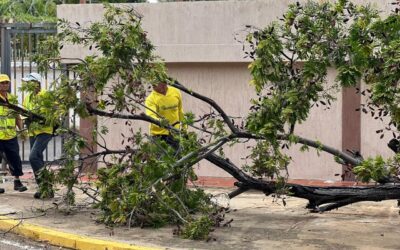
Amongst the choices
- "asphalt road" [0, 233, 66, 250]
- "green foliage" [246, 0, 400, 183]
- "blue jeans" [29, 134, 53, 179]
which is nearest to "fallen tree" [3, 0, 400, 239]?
"green foliage" [246, 0, 400, 183]

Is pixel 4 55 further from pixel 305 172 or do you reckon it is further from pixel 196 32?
pixel 305 172

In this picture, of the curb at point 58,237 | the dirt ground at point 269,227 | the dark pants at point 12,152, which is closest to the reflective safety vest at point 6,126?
the dark pants at point 12,152

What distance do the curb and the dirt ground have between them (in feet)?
0.55

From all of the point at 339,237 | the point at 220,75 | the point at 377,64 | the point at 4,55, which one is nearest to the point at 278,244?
the point at 339,237

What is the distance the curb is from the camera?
7.61 metres

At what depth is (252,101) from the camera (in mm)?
7430

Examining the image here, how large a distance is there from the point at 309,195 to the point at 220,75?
472 centimetres

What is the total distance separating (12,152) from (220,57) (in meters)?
3.85

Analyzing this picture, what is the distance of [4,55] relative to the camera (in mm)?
13234

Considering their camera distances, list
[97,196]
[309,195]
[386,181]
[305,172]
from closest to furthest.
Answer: [386,181]
[309,195]
[97,196]
[305,172]

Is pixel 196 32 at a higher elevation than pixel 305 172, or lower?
higher

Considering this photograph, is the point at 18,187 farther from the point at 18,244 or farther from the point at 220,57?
the point at 220,57

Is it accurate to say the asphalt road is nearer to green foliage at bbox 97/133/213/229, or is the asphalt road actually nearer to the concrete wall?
green foliage at bbox 97/133/213/229

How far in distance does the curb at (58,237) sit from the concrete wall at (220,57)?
4376mm
